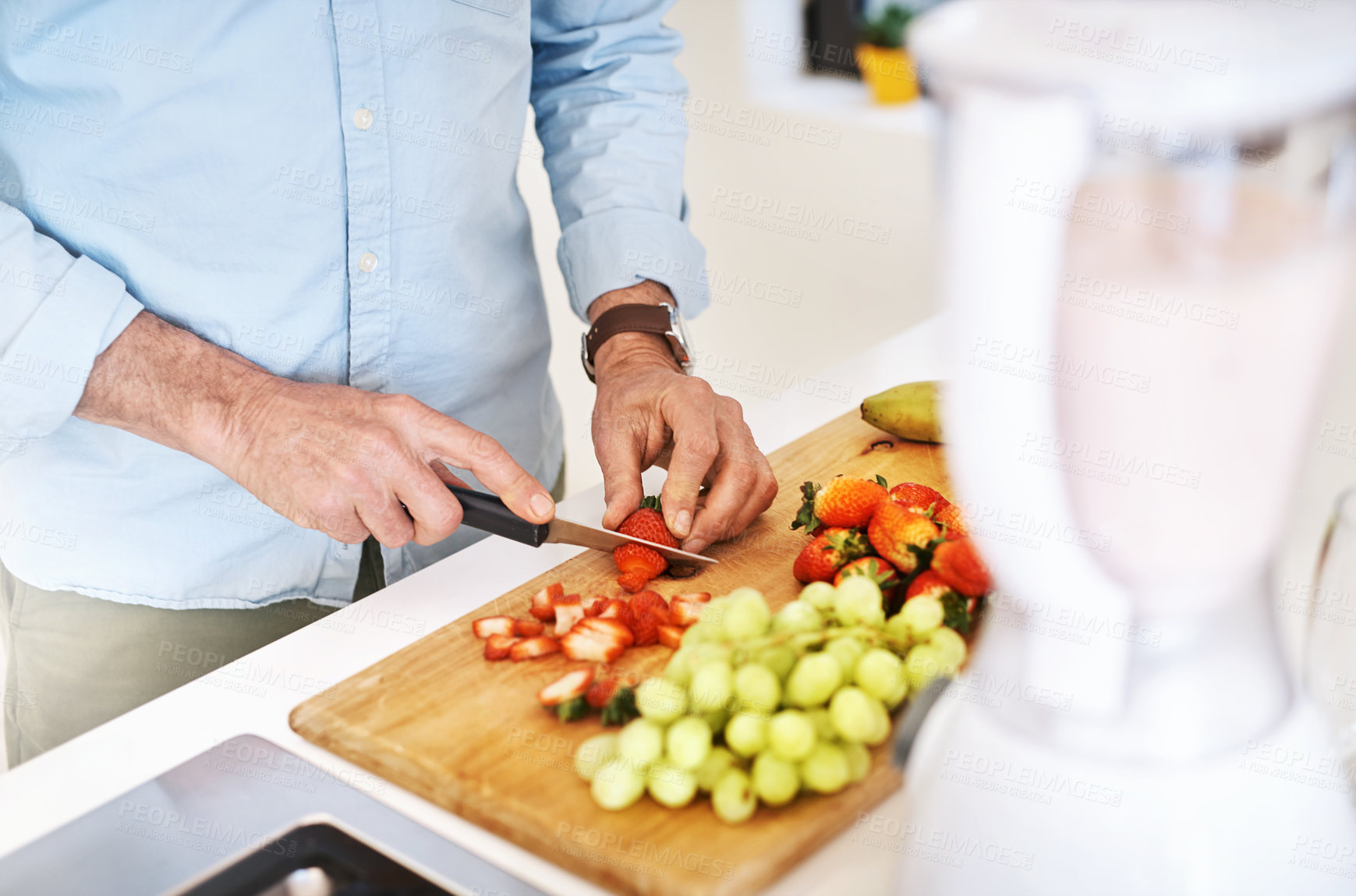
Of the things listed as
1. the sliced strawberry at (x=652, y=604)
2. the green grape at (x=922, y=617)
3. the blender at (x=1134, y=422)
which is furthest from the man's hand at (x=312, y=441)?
the blender at (x=1134, y=422)

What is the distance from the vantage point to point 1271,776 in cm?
51

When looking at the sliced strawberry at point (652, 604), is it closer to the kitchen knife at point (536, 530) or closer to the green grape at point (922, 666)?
the kitchen knife at point (536, 530)

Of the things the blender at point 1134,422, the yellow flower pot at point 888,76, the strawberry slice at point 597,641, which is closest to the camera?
the blender at point 1134,422

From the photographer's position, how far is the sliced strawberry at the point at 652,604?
35.0 inches

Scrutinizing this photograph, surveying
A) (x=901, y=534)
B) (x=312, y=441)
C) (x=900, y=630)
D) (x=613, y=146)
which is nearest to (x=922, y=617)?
(x=900, y=630)

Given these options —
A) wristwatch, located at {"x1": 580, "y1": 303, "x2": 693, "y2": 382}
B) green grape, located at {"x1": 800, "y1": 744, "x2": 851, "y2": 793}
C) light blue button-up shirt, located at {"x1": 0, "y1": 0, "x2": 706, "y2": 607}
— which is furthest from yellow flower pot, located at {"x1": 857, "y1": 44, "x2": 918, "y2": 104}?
green grape, located at {"x1": 800, "y1": 744, "x2": 851, "y2": 793}

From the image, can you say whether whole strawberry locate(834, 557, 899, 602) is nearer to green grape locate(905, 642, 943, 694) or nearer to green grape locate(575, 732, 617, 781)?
green grape locate(905, 642, 943, 694)

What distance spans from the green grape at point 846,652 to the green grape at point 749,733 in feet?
0.22

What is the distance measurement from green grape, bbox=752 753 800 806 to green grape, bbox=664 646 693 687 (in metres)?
0.08

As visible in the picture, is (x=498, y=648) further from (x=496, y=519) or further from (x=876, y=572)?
(x=876, y=572)

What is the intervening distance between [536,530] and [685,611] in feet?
0.51

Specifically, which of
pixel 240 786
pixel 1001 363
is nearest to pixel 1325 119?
pixel 1001 363

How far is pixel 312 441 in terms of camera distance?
970mm

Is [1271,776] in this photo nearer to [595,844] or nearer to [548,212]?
[595,844]
